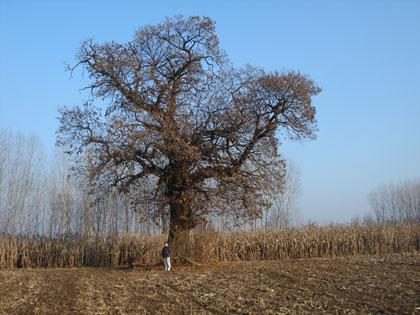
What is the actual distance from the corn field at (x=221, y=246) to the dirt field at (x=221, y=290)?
7.53 feet

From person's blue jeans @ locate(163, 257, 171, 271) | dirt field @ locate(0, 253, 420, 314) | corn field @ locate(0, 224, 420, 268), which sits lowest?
dirt field @ locate(0, 253, 420, 314)

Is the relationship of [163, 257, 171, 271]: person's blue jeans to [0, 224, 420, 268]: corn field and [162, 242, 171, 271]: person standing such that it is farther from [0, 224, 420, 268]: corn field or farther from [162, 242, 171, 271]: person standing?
[0, 224, 420, 268]: corn field

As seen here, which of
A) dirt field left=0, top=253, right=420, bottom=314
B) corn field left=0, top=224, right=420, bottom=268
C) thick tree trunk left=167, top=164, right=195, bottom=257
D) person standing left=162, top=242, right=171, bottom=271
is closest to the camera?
dirt field left=0, top=253, right=420, bottom=314

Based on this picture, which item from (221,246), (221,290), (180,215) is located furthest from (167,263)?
(221,246)

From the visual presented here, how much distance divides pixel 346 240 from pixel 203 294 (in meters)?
15.7

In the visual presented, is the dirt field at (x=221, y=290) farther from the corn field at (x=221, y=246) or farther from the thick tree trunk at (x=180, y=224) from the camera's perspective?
the corn field at (x=221, y=246)

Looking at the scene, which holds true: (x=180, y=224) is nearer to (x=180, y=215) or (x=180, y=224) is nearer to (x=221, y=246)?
(x=180, y=215)

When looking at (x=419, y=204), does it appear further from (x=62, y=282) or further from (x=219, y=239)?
(x=62, y=282)

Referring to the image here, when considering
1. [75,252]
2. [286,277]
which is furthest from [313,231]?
[75,252]

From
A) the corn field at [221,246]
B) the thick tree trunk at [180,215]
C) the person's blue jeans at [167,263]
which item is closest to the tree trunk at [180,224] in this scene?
the thick tree trunk at [180,215]

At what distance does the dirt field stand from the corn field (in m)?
2.29

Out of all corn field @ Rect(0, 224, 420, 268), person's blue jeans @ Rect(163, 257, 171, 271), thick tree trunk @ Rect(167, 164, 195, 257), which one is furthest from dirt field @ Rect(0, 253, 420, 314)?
corn field @ Rect(0, 224, 420, 268)

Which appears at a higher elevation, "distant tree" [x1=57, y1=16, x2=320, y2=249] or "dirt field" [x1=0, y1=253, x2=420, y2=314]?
"distant tree" [x1=57, y1=16, x2=320, y2=249]

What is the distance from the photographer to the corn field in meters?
21.9
